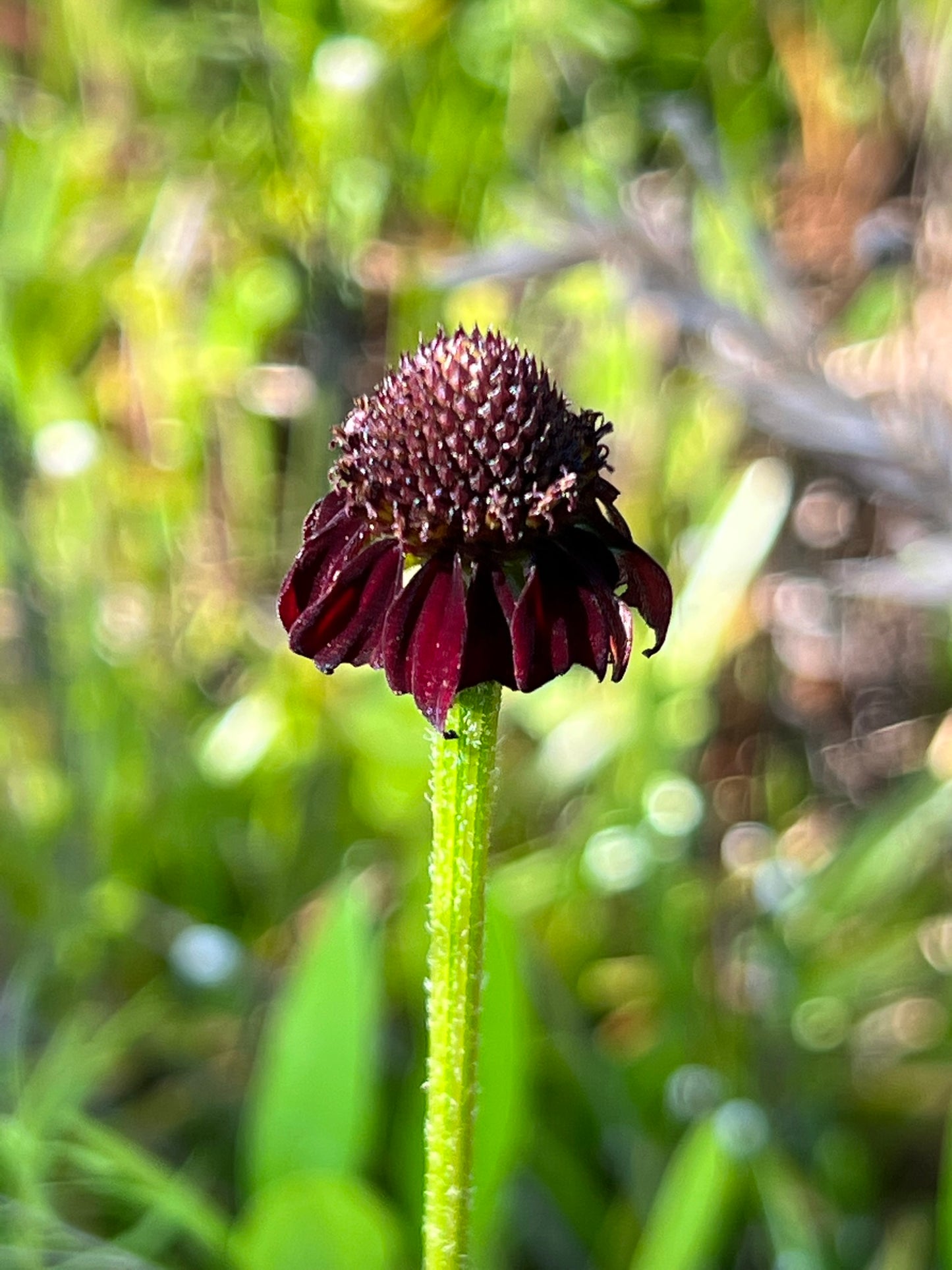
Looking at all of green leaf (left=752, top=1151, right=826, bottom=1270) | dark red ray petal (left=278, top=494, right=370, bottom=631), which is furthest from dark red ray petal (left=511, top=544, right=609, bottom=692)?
green leaf (left=752, top=1151, right=826, bottom=1270)

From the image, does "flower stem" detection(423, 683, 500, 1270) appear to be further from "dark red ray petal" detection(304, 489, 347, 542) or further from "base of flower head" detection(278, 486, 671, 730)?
"dark red ray petal" detection(304, 489, 347, 542)

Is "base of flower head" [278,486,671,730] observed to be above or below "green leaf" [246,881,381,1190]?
above

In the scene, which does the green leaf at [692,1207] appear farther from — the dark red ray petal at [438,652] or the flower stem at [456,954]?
the dark red ray petal at [438,652]

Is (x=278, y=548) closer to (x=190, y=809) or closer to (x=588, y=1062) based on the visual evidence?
(x=190, y=809)

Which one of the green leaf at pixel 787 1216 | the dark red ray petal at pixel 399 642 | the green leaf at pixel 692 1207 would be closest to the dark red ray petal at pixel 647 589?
the dark red ray petal at pixel 399 642

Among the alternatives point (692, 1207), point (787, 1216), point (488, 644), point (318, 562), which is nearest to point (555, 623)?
point (488, 644)

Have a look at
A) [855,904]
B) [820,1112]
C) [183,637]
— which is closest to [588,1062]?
[820,1112]
